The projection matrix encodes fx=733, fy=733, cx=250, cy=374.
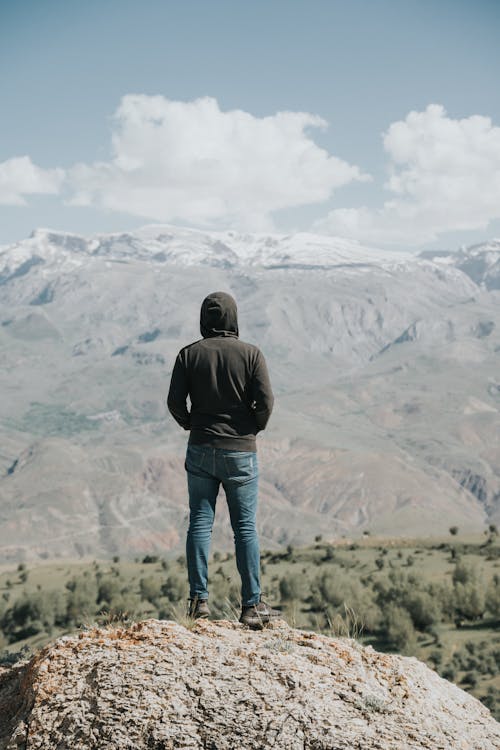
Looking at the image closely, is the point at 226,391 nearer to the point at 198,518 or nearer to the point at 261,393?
the point at 261,393

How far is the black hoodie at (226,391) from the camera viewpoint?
804 cm

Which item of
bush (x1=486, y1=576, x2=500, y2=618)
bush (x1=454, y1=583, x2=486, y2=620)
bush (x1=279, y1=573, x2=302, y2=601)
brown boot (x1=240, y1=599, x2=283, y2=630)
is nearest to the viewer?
brown boot (x1=240, y1=599, x2=283, y2=630)

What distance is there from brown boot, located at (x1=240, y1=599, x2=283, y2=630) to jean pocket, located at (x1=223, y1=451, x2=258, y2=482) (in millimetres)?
1388

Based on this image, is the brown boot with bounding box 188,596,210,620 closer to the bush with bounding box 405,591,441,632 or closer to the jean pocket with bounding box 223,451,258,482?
the jean pocket with bounding box 223,451,258,482

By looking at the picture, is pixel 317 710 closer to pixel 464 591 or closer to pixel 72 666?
pixel 72 666

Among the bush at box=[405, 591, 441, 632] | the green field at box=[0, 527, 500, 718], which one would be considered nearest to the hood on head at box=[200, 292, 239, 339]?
the green field at box=[0, 527, 500, 718]

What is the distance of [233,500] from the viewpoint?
8148 mm

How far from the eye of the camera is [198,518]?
8359 millimetres

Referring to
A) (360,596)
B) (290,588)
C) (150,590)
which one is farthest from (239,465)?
(150,590)

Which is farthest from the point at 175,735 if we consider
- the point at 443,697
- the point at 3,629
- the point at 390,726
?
the point at 3,629

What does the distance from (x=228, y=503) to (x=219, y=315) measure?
2.13 metres

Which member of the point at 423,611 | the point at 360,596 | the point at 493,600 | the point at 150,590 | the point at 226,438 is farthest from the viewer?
the point at 150,590

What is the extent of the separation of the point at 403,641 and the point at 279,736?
20297 mm

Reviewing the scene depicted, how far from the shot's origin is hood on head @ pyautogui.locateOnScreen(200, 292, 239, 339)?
8.38 m
